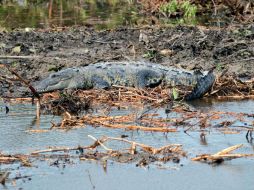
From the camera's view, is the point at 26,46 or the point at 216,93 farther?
the point at 26,46

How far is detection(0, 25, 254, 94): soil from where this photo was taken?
11.5 metres

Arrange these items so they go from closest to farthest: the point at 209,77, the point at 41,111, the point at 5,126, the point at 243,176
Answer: the point at 243,176
the point at 5,126
the point at 41,111
the point at 209,77

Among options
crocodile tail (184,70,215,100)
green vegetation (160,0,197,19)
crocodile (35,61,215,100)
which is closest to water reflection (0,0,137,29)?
green vegetation (160,0,197,19)

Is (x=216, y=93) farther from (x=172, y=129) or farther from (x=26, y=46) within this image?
(x=26, y=46)

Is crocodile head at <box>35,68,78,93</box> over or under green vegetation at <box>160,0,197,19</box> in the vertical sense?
under

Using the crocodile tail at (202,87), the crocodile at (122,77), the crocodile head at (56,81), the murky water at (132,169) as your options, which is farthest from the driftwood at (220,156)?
the crocodile head at (56,81)

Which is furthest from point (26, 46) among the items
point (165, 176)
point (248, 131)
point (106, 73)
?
point (165, 176)

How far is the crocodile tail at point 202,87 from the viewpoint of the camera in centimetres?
957

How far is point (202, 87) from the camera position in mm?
9609

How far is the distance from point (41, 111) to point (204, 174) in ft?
9.92

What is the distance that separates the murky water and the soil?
2793 mm

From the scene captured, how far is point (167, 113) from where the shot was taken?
346 inches

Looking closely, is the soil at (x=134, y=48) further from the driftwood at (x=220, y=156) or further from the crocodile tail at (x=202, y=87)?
the driftwood at (x=220, y=156)

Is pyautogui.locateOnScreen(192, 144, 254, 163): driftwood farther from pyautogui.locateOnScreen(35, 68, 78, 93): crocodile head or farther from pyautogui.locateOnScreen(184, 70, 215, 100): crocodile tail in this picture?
pyautogui.locateOnScreen(35, 68, 78, 93): crocodile head
